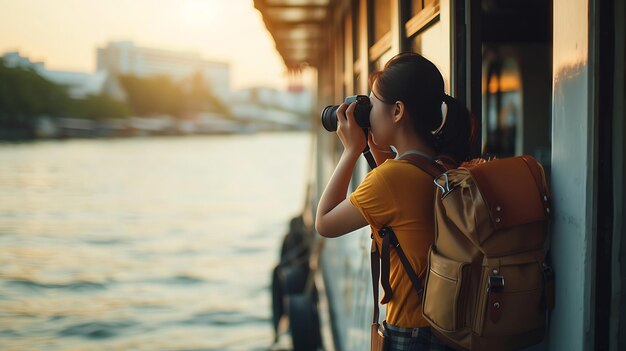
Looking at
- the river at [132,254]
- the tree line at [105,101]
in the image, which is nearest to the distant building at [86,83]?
the tree line at [105,101]

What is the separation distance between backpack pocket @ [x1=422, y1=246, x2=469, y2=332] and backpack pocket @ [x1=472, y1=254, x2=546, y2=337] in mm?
38

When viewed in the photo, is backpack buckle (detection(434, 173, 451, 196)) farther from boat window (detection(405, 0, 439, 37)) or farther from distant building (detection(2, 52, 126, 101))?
distant building (detection(2, 52, 126, 101))

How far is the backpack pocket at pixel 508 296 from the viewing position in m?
1.29

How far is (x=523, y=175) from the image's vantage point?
1.36 m

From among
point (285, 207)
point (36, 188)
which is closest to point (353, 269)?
point (285, 207)

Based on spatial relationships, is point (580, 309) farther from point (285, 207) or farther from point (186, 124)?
point (186, 124)

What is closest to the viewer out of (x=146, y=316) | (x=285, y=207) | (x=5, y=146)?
(x=146, y=316)

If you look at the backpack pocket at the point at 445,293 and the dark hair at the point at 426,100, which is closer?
the backpack pocket at the point at 445,293

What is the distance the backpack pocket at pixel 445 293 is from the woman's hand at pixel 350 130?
1.11 feet

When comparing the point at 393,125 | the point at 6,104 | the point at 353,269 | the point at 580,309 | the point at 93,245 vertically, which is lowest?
the point at 93,245

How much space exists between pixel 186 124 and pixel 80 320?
77922mm

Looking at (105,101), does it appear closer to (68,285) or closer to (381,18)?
(68,285)

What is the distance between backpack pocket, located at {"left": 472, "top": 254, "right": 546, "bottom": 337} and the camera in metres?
1.29

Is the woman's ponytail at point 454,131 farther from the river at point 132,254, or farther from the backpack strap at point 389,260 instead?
the river at point 132,254
